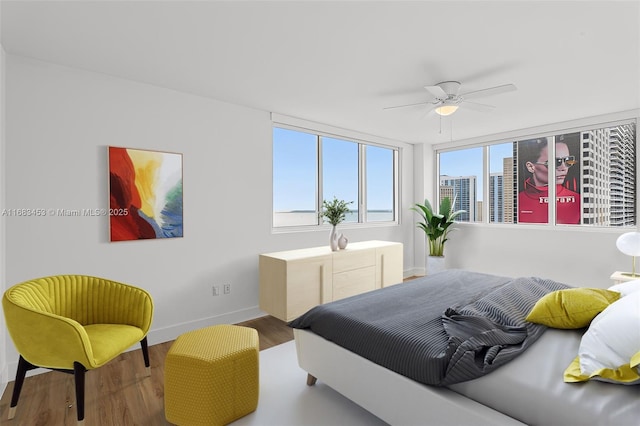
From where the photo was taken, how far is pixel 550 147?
4.52 m

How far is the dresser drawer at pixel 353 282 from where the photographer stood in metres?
3.69

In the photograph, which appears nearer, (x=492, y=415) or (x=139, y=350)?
(x=492, y=415)

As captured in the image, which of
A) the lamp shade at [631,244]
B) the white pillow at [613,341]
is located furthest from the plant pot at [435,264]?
the white pillow at [613,341]

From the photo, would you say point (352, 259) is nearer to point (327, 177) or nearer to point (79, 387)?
point (327, 177)

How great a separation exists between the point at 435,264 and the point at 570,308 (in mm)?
3467

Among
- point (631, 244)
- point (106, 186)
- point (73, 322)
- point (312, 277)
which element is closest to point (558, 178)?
point (631, 244)

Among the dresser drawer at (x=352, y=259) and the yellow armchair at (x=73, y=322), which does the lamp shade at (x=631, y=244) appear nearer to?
the dresser drawer at (x=352, y=259)

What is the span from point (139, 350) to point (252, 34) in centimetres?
273

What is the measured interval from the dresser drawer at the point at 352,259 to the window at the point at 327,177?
32.6 inches

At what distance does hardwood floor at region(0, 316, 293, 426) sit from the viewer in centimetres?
192

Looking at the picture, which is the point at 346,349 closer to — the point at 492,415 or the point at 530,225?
the point at 492,415

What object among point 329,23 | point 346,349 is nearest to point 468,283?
point 346,349

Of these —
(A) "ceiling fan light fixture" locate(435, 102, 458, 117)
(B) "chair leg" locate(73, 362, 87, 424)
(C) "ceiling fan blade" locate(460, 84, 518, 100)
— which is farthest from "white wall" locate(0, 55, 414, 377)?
(C) "ceiling fan blade" locate(460, 84, 518, 100)

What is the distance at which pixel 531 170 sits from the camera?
186 inches
